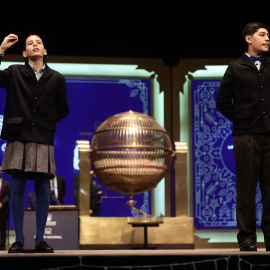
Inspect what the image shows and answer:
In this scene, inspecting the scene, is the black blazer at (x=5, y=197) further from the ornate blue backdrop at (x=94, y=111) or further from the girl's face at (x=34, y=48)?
the girl's face at (x=34, y=48)

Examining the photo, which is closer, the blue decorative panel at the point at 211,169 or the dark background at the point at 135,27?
the dark background at the point at 135,27

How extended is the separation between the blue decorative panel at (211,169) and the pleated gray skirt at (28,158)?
19.0 ft

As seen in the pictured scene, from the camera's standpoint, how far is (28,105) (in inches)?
159

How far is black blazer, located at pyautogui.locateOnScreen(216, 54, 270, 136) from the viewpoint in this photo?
13.5ft

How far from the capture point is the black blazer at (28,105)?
157 inches

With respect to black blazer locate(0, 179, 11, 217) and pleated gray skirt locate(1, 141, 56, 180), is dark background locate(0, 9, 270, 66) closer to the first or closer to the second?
black blazer locate(0, 179, 11, 217)

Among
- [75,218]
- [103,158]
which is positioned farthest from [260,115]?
[75,218]

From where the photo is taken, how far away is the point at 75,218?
6.19m

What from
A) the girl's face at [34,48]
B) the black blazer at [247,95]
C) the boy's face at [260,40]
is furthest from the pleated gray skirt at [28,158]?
the boy's face at [260,40]

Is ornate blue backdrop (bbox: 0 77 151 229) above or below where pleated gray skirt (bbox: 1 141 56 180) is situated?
above
